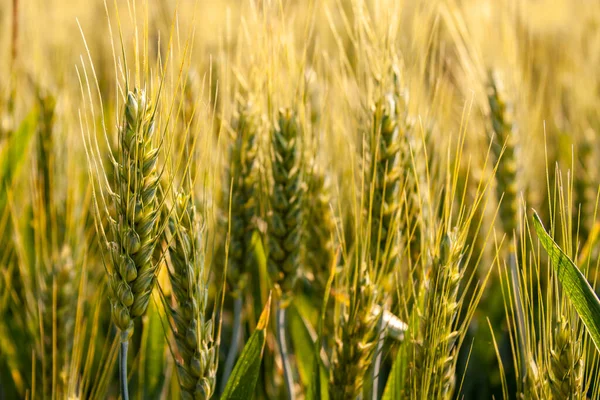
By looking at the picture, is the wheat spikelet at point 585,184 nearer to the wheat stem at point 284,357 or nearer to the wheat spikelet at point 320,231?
the wheat spikelet at point 320,231

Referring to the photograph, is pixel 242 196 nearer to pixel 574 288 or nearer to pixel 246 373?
pixel 246 373

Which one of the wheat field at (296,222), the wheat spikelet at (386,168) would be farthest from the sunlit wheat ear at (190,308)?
the wheat spikelet at (386,168)

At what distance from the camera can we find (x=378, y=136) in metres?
0.93

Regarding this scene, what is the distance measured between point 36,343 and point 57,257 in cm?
16

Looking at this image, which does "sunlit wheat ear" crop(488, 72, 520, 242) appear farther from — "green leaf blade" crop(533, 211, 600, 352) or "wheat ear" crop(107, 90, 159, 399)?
"wheat ear" crop(107, 90, 159, 399)

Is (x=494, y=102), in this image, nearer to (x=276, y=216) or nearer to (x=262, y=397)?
(x=276, y=216)

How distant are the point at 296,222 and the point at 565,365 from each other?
0.43 m

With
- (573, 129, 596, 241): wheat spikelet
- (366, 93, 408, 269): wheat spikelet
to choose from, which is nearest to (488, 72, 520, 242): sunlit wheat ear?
(366, 93, 408, 269): wheat spikelet

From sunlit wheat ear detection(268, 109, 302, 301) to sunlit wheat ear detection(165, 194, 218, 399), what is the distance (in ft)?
0.76

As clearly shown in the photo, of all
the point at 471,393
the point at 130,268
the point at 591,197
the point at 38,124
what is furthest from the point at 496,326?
the point at 38,124

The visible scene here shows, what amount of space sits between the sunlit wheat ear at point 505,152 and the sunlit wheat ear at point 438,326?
1.54ft

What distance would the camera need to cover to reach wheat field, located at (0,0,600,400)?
773 mm

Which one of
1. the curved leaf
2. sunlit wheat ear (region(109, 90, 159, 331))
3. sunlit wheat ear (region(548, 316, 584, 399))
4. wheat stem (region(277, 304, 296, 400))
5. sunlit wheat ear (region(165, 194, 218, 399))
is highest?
sunlit wheat ear (region(109, 90, 159, 331))

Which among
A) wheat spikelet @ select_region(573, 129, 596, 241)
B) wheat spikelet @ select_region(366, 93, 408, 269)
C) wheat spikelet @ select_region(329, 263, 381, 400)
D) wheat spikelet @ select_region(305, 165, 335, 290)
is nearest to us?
wheat spikelet @ select_region(329, 263, 381, 400)
